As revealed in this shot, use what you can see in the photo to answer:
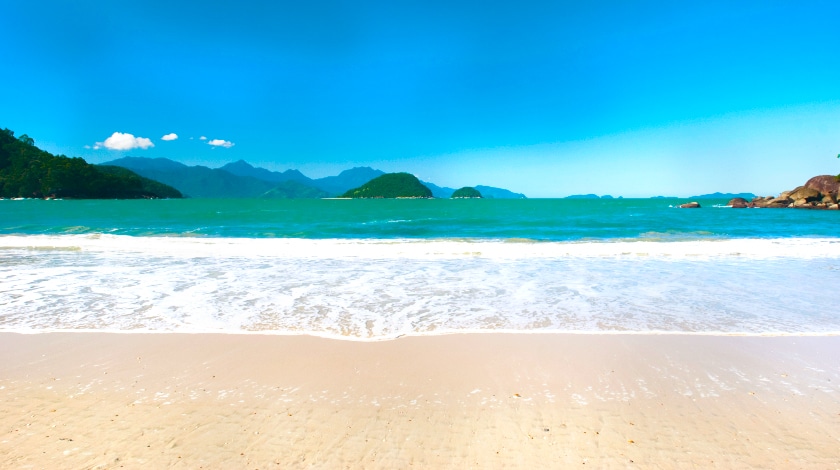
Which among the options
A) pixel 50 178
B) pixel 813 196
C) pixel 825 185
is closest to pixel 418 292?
pixel 813 196

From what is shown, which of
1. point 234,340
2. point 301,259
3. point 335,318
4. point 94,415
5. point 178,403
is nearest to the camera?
point 94,415

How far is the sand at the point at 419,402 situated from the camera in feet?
9.55

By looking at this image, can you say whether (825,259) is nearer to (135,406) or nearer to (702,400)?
(702,400)

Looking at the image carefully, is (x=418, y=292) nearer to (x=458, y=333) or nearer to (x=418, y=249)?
(x=458, y=333)

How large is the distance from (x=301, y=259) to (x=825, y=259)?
1797 centimetres

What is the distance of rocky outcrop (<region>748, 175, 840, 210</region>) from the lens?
5669 cm

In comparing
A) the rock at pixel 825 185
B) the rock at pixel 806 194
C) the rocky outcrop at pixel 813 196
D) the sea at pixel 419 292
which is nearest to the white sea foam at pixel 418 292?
the sea at pixel 419 292

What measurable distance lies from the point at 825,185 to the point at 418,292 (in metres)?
80.0

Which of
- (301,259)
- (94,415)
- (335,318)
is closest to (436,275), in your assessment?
(335,318)

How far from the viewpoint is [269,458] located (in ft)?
9.38

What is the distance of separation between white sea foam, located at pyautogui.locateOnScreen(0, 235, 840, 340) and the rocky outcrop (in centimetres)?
5919

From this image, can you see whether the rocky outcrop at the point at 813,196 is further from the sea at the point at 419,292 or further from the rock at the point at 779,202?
the sea at the point at 419,292

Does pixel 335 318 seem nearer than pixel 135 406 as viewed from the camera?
No

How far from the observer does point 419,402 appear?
3.69 m
